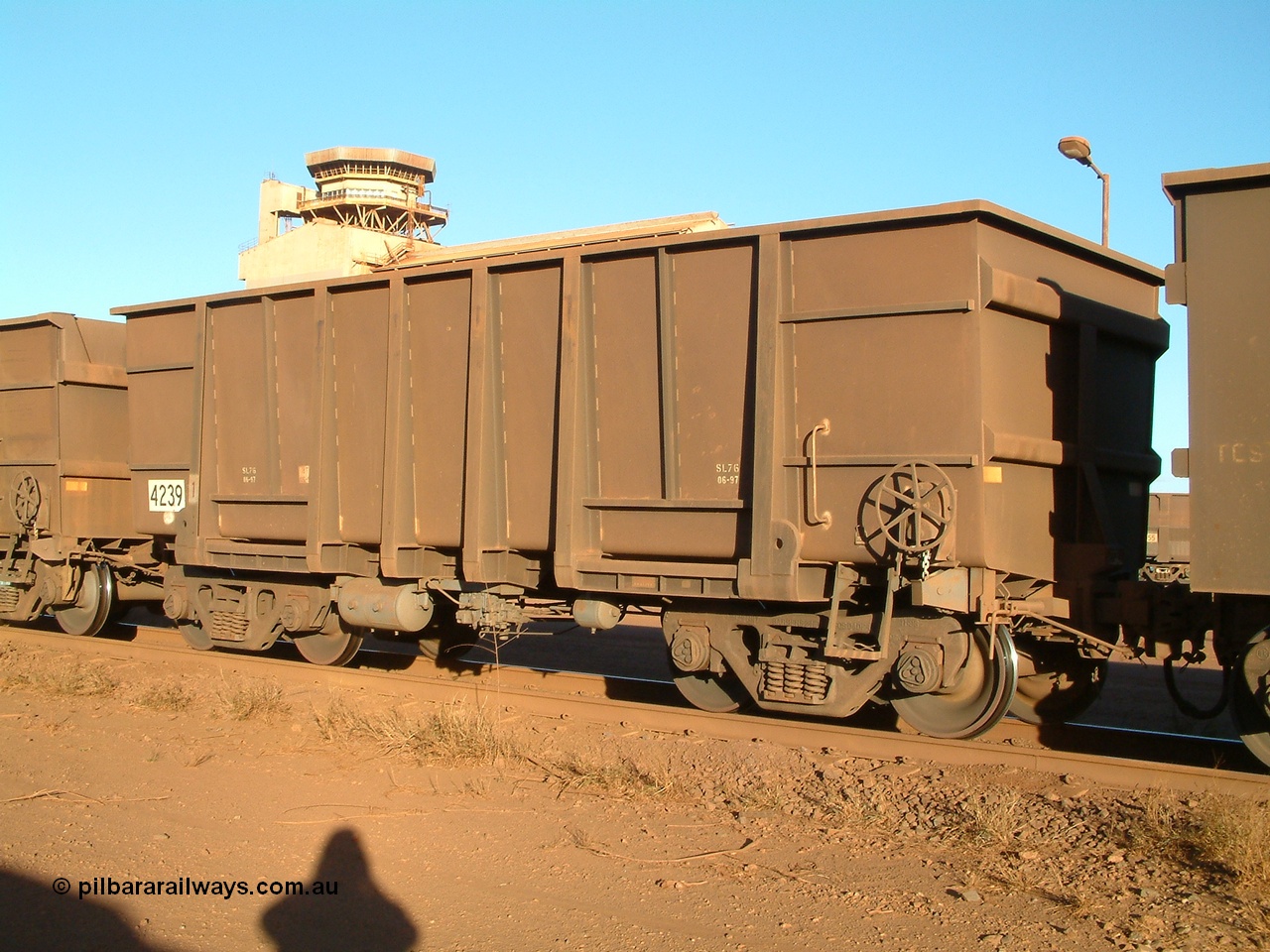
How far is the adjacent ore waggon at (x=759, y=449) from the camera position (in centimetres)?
714

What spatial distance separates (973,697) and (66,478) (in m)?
10.7

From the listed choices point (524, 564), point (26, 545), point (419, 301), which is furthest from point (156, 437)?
point (524, 564)

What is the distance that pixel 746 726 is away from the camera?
8.23 m

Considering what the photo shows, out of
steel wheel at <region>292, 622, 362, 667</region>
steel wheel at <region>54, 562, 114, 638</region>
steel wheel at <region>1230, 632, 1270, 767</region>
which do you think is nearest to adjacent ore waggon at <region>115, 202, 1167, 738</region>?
steel wheel at <region>292, 622, 362, 667</region>

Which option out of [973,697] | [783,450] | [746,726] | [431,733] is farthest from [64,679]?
[973,697]

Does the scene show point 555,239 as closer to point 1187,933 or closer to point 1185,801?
point 1185,801

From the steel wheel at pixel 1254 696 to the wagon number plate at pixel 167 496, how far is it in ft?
31.5

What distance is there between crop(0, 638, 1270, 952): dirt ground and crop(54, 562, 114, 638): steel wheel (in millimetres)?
5818

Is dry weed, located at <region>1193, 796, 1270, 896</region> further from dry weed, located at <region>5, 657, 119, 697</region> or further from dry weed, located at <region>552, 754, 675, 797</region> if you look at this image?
dry weed, located at <region>5, 657, 119, 697</region>

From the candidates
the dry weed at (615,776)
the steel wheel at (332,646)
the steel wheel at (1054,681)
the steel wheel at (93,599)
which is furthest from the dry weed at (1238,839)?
the steel wheel at (93,599)

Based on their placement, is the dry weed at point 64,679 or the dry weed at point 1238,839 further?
the dry weed at point 64,679

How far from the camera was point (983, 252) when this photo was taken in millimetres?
6973

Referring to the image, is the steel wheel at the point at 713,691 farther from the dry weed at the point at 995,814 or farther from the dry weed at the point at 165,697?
the dry weed at the point at 165,697

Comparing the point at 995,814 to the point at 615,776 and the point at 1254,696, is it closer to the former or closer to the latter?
the point at 1254,696
